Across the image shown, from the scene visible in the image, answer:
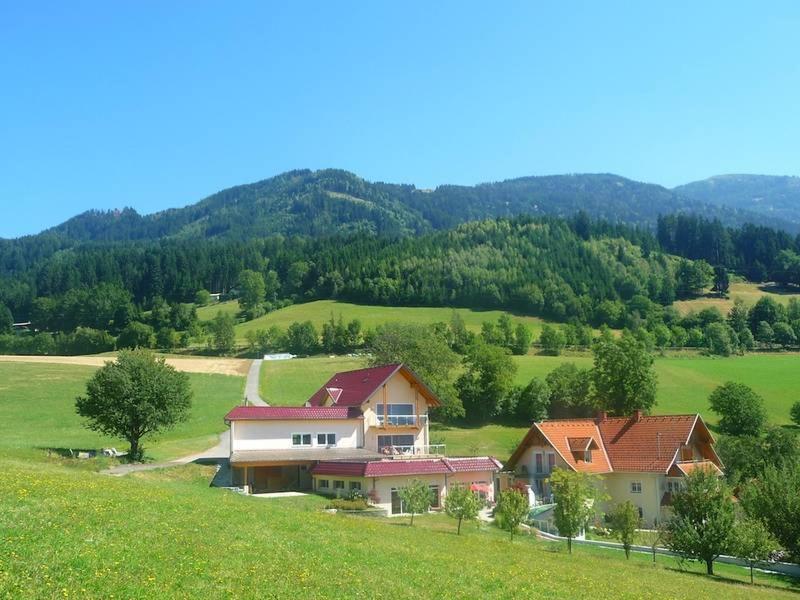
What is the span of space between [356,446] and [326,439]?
7.99 feet

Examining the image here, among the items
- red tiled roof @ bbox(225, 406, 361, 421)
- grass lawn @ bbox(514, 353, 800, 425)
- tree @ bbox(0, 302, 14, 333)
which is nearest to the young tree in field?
red tiled roof @ bbox(225, 406, 361, 421)

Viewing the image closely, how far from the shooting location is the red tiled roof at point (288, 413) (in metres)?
48.2

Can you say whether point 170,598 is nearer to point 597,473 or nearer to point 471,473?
point 471,473

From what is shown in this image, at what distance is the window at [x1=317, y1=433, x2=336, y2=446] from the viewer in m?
50.6

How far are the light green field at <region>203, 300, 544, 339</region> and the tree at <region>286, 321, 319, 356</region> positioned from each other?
1085 centimetres

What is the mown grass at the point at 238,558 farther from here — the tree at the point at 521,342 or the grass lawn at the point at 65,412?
the tree at the point at 521,342

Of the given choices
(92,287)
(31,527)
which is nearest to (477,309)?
(92,287)

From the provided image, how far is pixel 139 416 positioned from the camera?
1873 inches

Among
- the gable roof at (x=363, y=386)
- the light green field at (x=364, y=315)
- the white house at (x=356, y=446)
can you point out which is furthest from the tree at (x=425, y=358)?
the light green field at (x=364, y=315)

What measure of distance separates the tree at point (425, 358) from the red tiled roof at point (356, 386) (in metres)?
19.7

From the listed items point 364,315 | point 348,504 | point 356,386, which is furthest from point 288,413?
point 364,315

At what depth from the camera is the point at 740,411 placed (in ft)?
252

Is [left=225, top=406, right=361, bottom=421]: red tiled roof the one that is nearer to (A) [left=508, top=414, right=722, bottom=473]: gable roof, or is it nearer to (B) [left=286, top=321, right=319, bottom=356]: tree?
(A) [left=508, top=414, right=722, bottom=473]: gable roof

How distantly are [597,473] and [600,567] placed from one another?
85.8 feet
